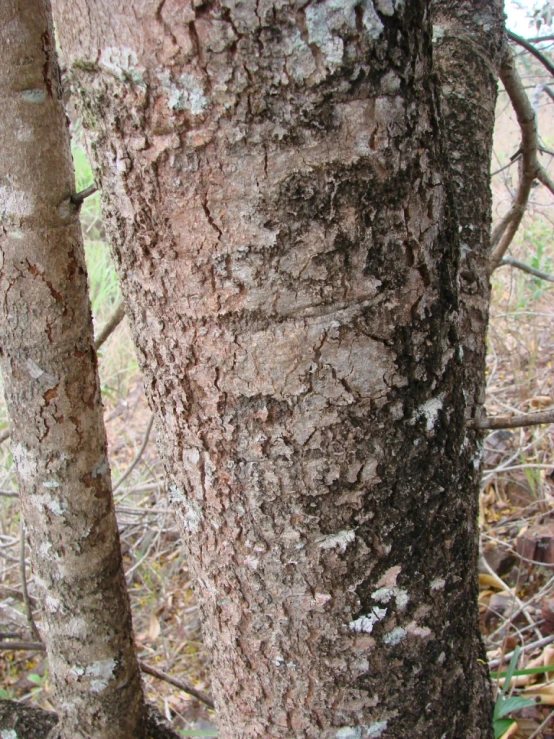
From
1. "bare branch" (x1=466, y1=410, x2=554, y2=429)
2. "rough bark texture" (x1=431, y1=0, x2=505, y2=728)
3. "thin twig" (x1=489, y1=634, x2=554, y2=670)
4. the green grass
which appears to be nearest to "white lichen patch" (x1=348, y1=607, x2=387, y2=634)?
"bare branch" (x1=466, y1=410, x2=554, y2=429)

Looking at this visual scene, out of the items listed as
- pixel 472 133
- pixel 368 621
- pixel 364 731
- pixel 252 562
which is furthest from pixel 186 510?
pixel 472 133

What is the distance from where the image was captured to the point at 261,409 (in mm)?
670

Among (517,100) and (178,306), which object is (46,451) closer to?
(178,306)

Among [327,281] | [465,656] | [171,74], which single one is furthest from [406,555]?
[171,74]

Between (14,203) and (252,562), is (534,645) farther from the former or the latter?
(14,203)

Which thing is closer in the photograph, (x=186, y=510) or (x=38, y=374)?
(x=186, y=510)

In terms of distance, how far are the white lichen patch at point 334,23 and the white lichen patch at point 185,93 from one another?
0.11 meters

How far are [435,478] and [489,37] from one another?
3.03 ft

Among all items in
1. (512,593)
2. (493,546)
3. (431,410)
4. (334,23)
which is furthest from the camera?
(493,546)

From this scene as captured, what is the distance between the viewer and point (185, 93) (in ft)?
1.88

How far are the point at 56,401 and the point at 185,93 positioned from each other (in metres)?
0.59

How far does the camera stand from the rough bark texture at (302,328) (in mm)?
571

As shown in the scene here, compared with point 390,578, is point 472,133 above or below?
above

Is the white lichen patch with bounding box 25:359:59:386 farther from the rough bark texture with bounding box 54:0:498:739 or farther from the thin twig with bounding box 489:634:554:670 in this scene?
the thin twig with bounding box 489:634:554:670
